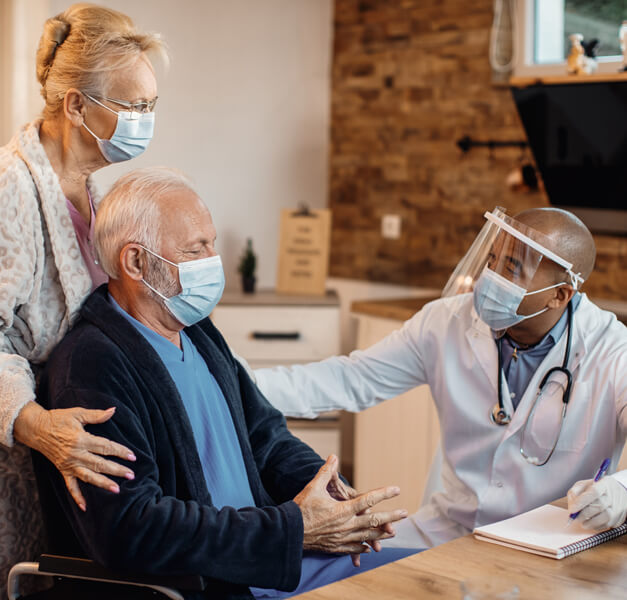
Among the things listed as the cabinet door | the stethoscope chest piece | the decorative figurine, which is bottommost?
the cabinet door

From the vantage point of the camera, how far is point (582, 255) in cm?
190

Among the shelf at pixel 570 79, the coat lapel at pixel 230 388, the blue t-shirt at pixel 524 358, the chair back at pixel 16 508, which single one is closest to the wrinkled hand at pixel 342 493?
the coat lapel at pixel 230 388

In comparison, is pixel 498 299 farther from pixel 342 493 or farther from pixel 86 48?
pixel 86 48

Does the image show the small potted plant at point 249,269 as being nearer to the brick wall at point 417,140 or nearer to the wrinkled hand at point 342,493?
the brick wall at point 417,140

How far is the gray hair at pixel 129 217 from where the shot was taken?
1664 mm

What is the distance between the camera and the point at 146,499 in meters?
1.48

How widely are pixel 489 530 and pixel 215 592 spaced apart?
19.3 inches

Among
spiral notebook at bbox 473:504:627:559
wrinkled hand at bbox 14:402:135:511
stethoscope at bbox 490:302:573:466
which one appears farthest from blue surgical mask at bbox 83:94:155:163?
spiral notebook at bbox 473:504:627:559

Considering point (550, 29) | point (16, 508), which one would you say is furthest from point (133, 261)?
point (550, 29)

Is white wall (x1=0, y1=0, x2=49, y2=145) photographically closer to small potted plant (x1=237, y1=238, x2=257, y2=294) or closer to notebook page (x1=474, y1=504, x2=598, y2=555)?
small potted plant (x1=237, y1=238, x2=257, y2=294)

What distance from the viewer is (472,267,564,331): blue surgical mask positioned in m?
1.91

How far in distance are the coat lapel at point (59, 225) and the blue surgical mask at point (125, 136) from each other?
4.5 inches

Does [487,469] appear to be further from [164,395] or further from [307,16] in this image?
[307,16]

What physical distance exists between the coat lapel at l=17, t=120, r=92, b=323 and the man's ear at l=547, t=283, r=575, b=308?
3.17ft
